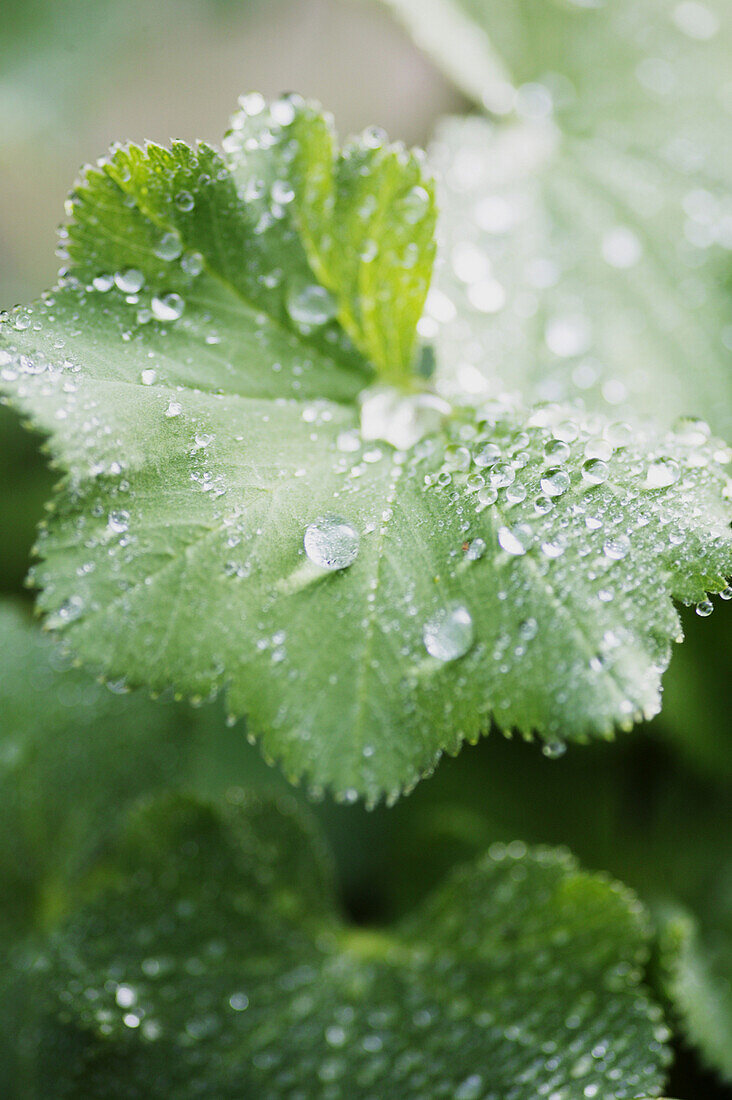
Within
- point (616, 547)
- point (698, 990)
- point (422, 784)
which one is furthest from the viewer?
point (422, 784)

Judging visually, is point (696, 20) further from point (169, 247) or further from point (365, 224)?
point (169, 247)

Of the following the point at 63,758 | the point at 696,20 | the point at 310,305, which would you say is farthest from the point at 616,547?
the point at 696,20

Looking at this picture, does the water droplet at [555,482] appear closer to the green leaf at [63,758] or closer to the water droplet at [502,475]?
the water droplet at [502,475]

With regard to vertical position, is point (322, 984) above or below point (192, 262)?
below

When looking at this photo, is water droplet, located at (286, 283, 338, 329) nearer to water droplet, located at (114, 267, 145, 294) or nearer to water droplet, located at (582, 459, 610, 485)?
water droplet, located at (114, 267, 145, 294)

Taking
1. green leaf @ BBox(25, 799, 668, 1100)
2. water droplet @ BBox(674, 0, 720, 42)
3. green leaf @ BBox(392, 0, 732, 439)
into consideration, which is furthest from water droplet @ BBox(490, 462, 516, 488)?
water droplet @ BBox(674, 0, 720, 42)

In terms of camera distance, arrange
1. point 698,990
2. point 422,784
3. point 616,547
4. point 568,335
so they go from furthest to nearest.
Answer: point 422,784
point 568,335
point 698,990
point 616,547

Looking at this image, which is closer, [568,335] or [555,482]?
[555,482]
